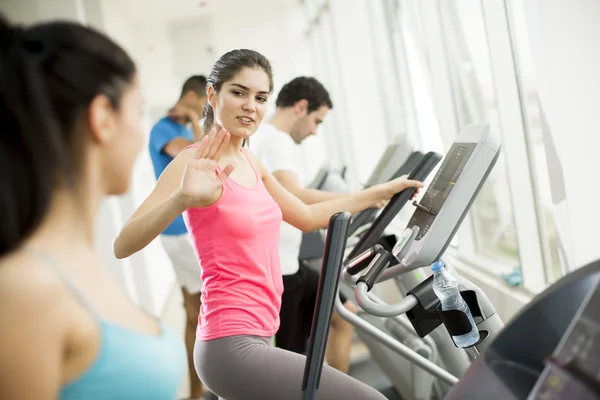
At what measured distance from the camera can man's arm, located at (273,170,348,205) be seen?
214 centimetres

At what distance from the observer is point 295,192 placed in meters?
2.15

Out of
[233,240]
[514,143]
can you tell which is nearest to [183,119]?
[514,143]

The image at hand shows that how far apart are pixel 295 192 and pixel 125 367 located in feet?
4.67

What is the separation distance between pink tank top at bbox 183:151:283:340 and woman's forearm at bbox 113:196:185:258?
0.17 metres

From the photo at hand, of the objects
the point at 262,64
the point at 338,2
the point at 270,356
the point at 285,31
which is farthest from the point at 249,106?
the point at 285,31

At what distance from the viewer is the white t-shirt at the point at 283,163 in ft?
7.24

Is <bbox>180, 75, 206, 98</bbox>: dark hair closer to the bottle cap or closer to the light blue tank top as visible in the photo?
the bottle cap

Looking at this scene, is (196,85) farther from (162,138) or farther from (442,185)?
(442,185)

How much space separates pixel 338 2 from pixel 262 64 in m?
4.04

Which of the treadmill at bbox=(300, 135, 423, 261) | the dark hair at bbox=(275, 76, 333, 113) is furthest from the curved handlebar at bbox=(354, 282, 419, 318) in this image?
the dark hair at bbox=(275, 76, 333, 113)

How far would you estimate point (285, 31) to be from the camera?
7.34 m

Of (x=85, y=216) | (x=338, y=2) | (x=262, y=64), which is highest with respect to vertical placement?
(x=338, y=2)

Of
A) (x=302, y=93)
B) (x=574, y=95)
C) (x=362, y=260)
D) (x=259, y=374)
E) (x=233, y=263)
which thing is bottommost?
(x=259, y=374)

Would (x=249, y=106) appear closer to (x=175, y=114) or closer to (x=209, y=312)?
(x=209, y=312)
